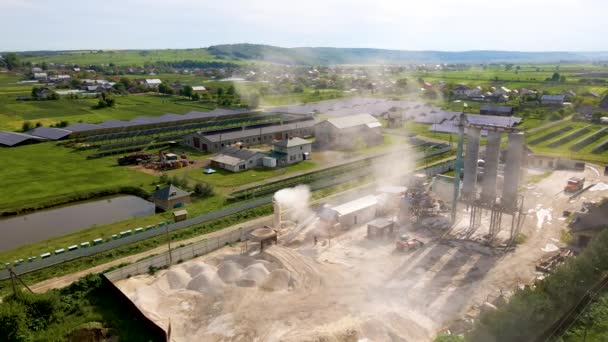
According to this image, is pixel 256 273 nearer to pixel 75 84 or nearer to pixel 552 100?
pixel 552 100

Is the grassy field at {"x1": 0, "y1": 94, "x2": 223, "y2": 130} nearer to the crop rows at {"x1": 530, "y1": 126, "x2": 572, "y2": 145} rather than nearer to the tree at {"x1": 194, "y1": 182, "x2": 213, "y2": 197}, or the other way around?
the tree at {"x1": 194, "y1": 182, "x2": 213, "y2": 197}

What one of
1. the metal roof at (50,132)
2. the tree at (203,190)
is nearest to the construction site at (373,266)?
the tree at (203,190)

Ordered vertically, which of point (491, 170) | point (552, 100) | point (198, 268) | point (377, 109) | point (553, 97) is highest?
point (553, 97)

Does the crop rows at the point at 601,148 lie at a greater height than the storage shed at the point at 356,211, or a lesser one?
greater

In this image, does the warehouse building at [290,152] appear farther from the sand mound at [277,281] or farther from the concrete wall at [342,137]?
the sand mound at [277,281]

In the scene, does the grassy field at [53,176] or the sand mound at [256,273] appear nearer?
the sand mound at [256,273]

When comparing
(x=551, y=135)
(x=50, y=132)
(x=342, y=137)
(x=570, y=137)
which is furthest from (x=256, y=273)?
(x=570, y=137)
